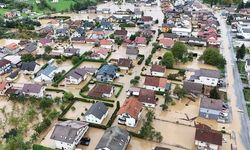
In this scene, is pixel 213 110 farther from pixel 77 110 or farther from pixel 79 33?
pixel 79 33

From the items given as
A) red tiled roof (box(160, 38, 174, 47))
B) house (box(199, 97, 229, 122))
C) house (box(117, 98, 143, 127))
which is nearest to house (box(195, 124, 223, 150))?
house (box(199, 97, 229, 122))

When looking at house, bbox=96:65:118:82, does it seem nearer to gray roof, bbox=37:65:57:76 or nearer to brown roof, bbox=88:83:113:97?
brown roof, bbox=88:83:113:97

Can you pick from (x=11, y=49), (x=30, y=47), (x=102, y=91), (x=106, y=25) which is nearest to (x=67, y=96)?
(x=102, y=91)

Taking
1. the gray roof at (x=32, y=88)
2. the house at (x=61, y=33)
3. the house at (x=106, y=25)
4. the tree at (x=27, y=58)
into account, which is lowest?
the gray roof at (x=32, y=88)

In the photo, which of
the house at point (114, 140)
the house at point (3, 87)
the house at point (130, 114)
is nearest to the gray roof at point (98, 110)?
the house at point (130, 114)

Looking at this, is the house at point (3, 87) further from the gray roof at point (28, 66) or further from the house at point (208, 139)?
the house at point (208, 139)

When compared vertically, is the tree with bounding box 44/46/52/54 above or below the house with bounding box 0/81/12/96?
above
